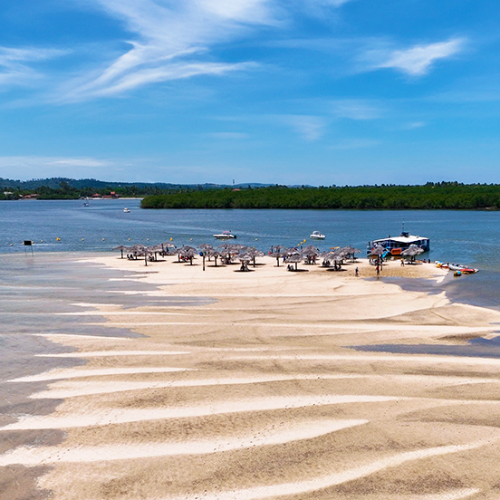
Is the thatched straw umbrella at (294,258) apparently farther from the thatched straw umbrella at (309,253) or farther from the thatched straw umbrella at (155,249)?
the thatched straw umbrella at (155,249)

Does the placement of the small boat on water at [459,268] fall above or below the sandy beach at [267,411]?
above

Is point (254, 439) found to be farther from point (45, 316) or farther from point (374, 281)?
point (374, 281)

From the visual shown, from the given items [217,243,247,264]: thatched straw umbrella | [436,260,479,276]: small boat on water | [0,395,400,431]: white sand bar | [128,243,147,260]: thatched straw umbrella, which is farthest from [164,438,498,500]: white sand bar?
[128,243,147,260]: thatched straw umbrella

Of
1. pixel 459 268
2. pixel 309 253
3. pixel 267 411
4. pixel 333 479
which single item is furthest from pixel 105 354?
pixel 459 268

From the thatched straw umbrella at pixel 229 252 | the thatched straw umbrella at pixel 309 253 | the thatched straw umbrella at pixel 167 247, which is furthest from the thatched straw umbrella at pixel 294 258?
the thatched straw umbrella at pixel 167 247

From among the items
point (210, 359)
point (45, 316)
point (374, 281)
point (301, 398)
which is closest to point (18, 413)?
point (210, 359)

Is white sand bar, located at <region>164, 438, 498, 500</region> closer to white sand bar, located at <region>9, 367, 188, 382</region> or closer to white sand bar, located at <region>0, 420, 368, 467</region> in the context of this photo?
white sand bar, located at <region>0, 420, 368, 467</region>

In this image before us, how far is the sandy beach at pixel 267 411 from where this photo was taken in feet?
47.9

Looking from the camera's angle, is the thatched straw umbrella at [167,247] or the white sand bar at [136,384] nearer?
the white sand bar at [136,384]

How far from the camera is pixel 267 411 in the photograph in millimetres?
18703

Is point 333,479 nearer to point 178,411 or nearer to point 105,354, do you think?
point 178,411

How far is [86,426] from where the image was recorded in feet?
58.1

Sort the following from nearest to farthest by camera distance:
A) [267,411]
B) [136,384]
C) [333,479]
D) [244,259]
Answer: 1. [333,479]
2. [267,411]
3. [136,384]
4. [244,259]

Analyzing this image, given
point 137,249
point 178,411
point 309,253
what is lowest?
point 178,411
